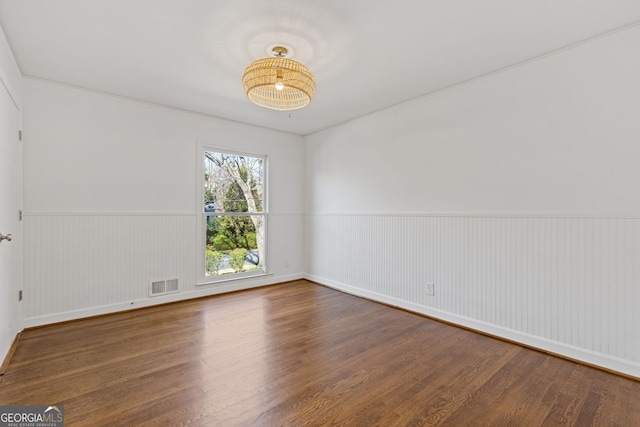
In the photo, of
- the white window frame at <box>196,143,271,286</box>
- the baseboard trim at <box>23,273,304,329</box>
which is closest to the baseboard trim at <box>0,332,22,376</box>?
the baseboard trim at <box>23,273,304,329</box>

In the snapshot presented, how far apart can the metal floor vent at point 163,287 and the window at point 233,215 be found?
39cm

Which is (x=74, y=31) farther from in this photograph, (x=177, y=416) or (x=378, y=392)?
(x=378, y=392)

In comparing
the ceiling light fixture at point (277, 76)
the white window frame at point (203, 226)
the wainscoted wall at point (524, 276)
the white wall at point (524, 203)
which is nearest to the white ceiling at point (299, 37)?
the ceiling light fixture at point (277, 76)

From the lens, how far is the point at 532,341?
8.47 ft

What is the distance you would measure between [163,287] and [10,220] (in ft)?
5.52

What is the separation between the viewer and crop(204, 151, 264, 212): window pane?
426 centimetres

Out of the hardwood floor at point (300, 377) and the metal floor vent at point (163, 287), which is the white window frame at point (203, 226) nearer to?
the metal floor vent at point (163, 287)

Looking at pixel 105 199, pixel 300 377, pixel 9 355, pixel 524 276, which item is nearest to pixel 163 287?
pixel 105 199

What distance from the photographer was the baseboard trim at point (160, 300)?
9.99 ft

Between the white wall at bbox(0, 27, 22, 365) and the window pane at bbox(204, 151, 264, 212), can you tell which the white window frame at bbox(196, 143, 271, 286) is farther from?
the white wall at bbox(0, 27, 22, 365)

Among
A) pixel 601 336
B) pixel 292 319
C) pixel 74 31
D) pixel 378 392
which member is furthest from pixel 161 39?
pixel 601 336

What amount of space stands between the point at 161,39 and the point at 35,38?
3.22 ft

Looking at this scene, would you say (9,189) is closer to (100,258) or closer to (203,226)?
(100,258)

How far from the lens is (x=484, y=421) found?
1.69 m
